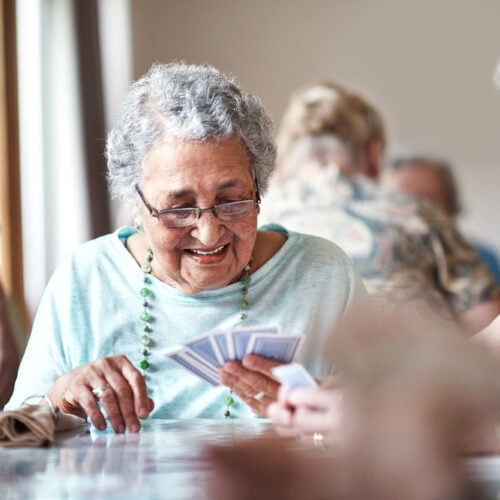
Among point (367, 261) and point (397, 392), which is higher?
point (397, 392)

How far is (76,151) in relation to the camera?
196 inches

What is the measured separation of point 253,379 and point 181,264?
0.45 m

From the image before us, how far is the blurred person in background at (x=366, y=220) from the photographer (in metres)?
3.05

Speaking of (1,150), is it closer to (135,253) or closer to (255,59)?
(135,253)

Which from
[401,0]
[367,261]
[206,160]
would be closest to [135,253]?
[206,160]

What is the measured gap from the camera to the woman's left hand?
52.8 inches

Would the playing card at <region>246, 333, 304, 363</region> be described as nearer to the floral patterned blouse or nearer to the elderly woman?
the elderly woman

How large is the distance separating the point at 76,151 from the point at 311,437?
4.65 meters

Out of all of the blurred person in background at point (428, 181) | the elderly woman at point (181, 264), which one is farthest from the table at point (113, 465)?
the blurred person in background at point (428, 181)

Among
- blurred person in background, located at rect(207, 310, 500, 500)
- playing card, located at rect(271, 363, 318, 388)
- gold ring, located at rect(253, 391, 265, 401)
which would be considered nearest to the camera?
blurred person in background, located at rect(207, 310, 500, 500)

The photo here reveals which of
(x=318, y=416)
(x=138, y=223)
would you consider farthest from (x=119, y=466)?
(x=138, y=223)

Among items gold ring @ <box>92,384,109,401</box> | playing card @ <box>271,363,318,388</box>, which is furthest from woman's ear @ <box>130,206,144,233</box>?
playing card @ <box>271,363,318,388</box>

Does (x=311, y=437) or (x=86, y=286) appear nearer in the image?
(x=311, y=437)

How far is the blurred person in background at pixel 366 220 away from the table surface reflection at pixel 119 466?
1.69 metres
